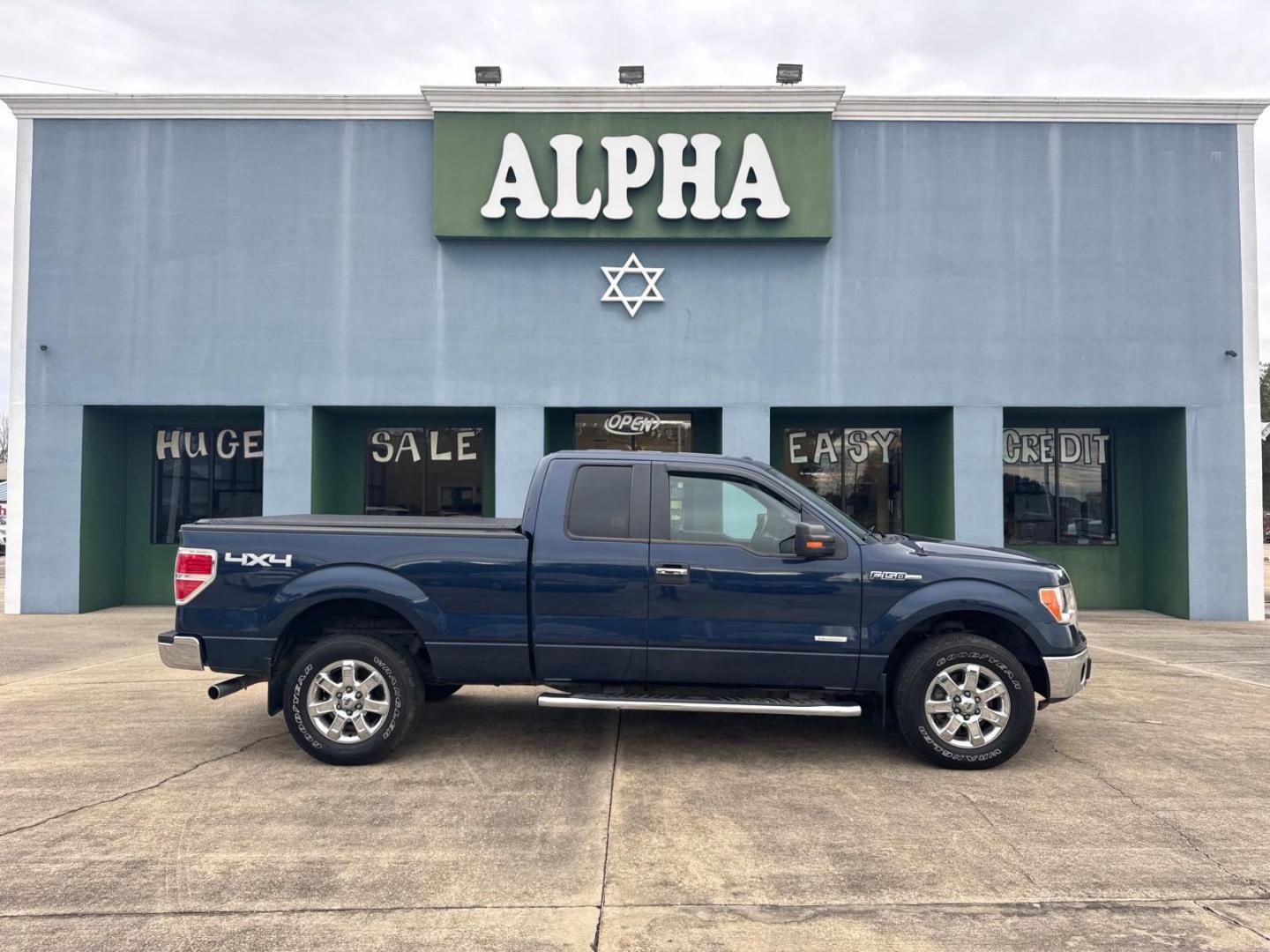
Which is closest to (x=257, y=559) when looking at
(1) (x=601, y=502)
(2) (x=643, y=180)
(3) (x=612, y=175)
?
(1) (x=601, y=502)

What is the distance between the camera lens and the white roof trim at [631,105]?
12.1 m

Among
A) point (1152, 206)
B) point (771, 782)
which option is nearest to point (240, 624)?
point (771, 782)

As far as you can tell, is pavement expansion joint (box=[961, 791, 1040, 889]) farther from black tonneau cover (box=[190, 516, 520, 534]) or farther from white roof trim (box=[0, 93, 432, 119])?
white roof trim (box=[0, 93, 432, 119])

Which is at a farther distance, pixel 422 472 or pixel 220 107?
pixel 422 472

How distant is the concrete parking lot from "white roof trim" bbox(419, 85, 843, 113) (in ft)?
29.5

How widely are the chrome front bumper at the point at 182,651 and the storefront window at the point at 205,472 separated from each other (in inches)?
350

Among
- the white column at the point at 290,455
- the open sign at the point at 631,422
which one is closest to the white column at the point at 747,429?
the open sign at the point at 631,422

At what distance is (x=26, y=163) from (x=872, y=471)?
13.9 metres

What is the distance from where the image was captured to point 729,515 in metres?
5.67

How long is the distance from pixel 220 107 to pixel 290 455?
17.3 ft

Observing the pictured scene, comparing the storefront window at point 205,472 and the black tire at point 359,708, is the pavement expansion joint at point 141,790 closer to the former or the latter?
the black tire at point 359,708

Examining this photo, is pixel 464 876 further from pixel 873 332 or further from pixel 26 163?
pixel 26 163

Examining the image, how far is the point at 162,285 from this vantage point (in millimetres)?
12469

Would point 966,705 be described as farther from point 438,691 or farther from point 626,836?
point 438,691
